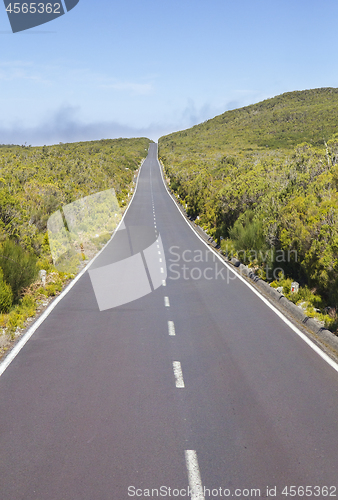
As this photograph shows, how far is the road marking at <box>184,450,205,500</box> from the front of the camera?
14.2 feet

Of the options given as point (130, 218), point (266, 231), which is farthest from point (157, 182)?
point (266, 231)

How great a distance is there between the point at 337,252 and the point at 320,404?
5.02 m

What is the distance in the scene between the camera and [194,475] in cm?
460

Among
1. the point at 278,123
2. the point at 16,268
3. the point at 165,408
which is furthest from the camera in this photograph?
the point at 278,123

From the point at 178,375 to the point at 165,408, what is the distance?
1.20 meters

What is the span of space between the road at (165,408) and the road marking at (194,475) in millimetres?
12

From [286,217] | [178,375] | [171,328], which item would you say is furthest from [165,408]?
[286,217]

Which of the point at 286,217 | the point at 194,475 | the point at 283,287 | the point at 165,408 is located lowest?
the point at 283,287

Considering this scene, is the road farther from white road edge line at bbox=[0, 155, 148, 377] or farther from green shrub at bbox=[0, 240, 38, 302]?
green shrub at bbox=[0, 240, 38, 302]

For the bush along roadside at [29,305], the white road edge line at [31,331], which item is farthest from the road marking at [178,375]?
the bush along roadside at [29,305]

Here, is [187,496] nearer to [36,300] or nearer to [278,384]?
[278,384]

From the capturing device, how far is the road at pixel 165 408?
4559 mm

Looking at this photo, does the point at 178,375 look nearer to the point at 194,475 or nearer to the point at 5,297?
the point at 194,475

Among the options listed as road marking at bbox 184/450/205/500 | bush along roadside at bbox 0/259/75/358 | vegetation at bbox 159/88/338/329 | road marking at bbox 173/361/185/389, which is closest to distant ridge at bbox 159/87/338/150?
vegetation at bbox 159/88/338/329
